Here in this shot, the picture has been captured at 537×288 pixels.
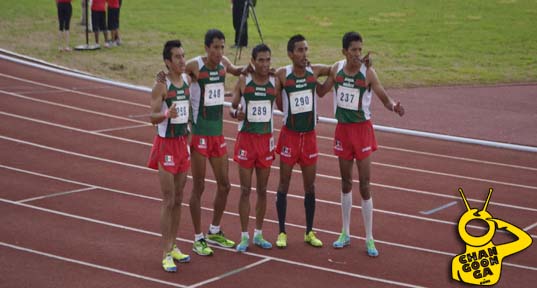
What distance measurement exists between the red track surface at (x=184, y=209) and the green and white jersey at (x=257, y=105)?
1.20m

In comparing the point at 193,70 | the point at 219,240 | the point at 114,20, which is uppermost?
the point at 114,20

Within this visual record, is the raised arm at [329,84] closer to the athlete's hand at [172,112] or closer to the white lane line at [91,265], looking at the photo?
the athlete's hand at [172,112]

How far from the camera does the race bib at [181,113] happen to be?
7906 millimetres

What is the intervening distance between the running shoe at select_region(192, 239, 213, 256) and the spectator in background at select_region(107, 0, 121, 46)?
40.6 feet

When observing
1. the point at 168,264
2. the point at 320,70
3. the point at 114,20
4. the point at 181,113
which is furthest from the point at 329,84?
the point at 114,20

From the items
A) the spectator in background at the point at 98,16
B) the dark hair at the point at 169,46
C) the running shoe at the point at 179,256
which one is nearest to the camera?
the dark hair at the point at 169,46

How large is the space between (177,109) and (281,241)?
1.78 meters

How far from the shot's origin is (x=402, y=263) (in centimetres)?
846

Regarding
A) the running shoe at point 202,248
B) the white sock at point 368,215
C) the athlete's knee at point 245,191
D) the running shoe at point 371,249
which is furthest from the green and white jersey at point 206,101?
the running shoe at point 371,249

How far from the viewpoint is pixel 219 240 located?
8812mm

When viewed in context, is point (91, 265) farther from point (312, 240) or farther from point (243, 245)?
point (312, 240)

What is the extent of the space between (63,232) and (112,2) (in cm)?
1172

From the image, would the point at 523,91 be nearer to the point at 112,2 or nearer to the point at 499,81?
the point at 499,81

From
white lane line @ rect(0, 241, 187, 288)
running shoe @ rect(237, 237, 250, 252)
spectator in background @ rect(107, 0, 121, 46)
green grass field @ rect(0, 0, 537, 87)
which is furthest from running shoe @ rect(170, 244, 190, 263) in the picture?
spectator in background @ rect(107, 0, 121, 46)
